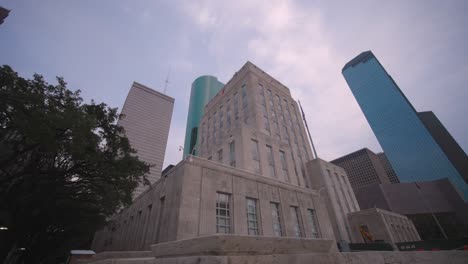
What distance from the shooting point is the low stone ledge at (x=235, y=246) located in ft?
9.69

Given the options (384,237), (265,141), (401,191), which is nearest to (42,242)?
(265,141)

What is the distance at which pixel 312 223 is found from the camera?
790 inches

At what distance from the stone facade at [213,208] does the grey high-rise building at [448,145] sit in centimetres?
13585

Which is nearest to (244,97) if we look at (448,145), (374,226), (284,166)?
(284,166)

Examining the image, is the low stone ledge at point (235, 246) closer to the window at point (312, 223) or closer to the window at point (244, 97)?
the window at point (312, 223)

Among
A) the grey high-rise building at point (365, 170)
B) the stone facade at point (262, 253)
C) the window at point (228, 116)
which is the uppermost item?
the grey high-rise building at point (365, 170)

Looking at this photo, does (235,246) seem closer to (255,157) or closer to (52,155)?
(52,155)

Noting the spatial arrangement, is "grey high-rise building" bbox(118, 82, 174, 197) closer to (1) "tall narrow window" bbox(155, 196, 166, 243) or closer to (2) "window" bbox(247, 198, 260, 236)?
(1) "tall narrow window" bbox(155, 196, 166, 243)

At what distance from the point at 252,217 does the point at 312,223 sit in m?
8.69

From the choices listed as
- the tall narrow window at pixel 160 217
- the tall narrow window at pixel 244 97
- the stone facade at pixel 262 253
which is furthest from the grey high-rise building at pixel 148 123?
the stone facade at pixel 262 253

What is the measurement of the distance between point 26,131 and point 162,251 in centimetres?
1352

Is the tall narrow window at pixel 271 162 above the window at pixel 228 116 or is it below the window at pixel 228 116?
below

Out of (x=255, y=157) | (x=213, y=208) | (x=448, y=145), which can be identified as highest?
(x=448, y=145)

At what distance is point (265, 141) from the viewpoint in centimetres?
2912
